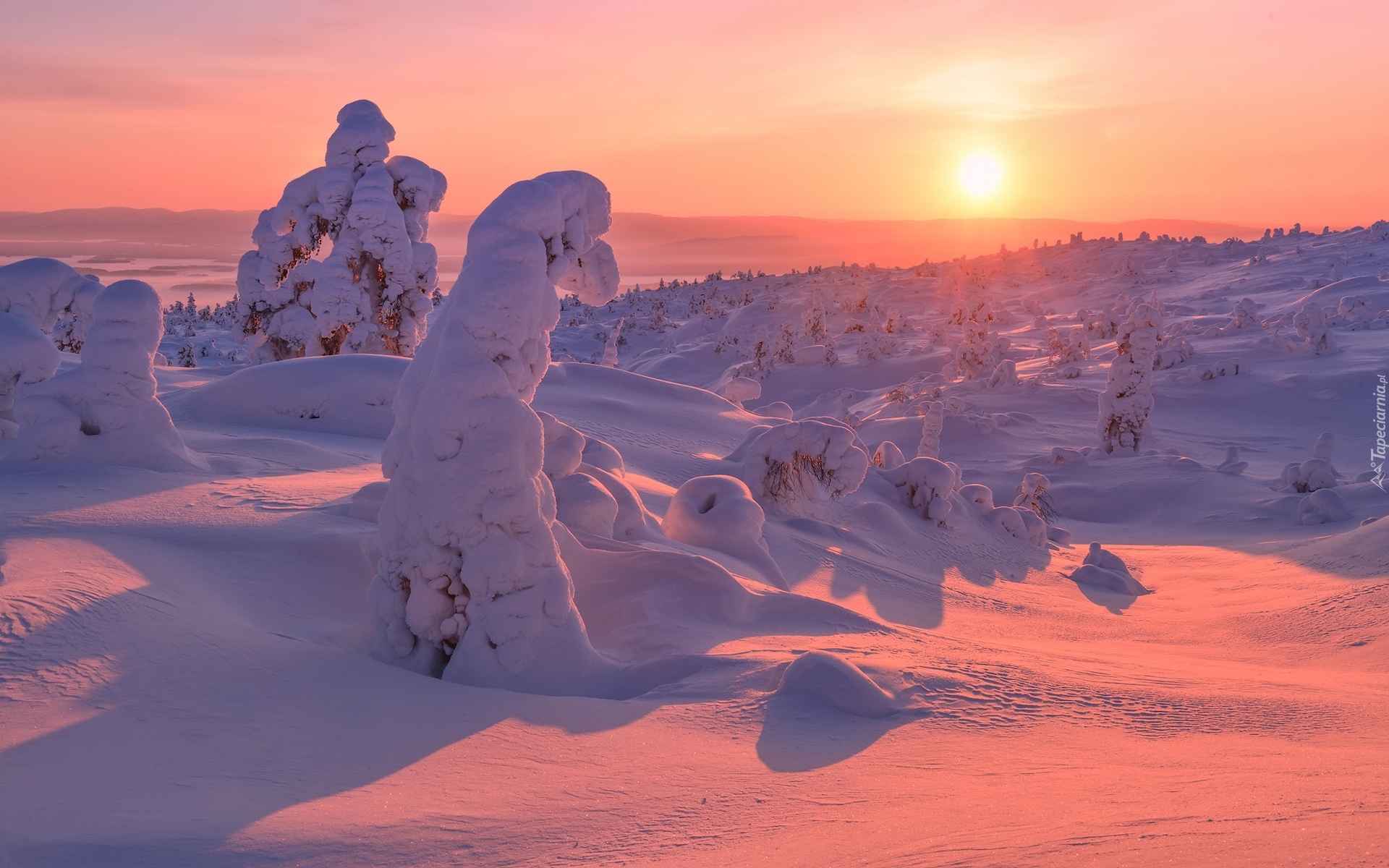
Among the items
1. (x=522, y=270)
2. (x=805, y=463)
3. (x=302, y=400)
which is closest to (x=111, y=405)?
(x=302, y=400)

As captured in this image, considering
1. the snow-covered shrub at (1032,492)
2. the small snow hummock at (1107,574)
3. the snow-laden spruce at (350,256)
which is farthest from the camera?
the snow-laden spruce at (350,256)

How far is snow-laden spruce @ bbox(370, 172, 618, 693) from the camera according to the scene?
5.31 m

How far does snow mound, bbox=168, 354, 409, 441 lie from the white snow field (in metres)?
0.04

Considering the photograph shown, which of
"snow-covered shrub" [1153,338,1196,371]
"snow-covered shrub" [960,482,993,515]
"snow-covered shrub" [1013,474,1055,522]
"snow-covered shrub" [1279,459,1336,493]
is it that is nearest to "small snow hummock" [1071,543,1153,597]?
"snow-covered shrub" [960,482,993,515]

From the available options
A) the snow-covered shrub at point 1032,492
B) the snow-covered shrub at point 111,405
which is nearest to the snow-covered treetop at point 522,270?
the snow-covered shrub at point 111,405

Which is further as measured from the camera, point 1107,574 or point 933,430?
point 933,430

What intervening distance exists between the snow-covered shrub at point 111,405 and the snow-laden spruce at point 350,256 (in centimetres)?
968

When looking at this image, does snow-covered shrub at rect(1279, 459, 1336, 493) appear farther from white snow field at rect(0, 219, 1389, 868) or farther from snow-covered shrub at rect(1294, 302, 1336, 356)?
snow-covered shrub at rect(1294, 302, 1336, 356)

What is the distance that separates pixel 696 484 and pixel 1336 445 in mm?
16231

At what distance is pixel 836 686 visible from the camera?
15.5ft

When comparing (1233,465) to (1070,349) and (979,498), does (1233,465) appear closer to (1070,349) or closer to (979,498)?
(979,498)

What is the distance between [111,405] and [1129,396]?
1726cm

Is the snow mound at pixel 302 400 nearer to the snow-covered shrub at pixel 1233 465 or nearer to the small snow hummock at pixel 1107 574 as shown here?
the small snow hummock at pixel 1107 574

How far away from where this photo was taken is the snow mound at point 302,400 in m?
12.7
